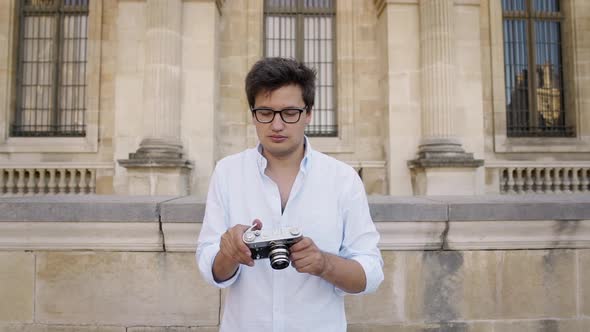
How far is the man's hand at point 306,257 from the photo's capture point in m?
1.19

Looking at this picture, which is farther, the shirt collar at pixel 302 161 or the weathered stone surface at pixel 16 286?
the weathered stone surface at pixel 16 286

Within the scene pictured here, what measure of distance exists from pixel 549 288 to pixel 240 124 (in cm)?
851

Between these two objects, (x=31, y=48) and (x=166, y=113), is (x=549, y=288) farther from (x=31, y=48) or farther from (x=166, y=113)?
(x=31, y=48)

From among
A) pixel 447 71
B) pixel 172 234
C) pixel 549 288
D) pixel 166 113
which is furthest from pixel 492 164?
pixel 172 234

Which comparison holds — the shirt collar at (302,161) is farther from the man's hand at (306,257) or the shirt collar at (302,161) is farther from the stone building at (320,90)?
the stone building at (320,90)

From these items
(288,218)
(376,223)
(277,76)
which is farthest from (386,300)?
(277,76)

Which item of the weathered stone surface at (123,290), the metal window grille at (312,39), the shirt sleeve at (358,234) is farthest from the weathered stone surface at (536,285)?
the metal window grille at (312,39)

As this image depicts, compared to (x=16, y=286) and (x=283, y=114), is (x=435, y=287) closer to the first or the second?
(x=283, y=114)

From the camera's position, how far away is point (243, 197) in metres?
1.43

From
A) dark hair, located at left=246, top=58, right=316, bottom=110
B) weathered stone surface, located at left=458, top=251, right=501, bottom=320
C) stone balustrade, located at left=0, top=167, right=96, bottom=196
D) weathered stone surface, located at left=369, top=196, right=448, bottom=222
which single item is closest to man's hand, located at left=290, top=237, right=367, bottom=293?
dark hair, located at left=246, top=58, right=316, bottom=110

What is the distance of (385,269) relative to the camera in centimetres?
226

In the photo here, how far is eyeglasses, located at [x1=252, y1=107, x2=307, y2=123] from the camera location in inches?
55.4

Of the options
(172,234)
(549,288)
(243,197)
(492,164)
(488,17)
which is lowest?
(549,288)

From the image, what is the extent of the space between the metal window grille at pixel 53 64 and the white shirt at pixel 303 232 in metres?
10.2
